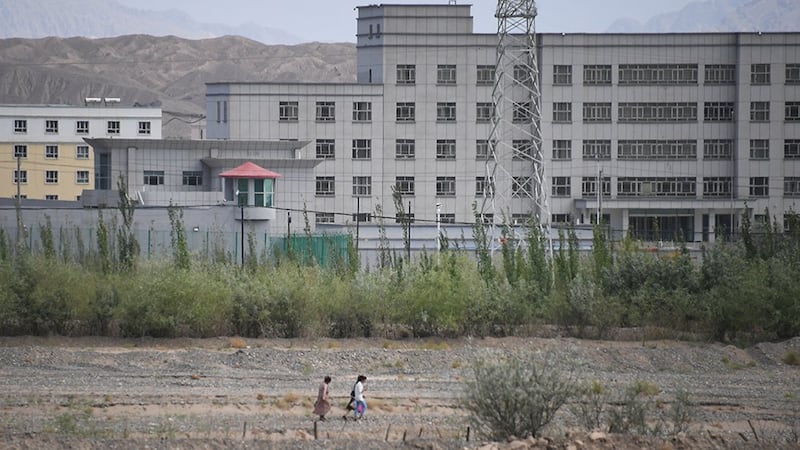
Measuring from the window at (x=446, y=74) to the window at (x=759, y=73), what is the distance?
57.3 feet

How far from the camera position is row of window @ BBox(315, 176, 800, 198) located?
7900 cm

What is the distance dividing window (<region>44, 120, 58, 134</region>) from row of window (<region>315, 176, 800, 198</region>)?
30533 mm

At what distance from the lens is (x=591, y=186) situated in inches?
3150

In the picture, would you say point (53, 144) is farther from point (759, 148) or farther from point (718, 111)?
point (759, 148)

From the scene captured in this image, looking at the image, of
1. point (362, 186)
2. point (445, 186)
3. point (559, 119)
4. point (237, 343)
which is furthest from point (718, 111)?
point (237, 343)

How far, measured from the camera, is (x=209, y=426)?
1073 inches

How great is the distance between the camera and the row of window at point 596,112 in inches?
3105

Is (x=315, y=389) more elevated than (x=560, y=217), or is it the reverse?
(x=560, y=217)

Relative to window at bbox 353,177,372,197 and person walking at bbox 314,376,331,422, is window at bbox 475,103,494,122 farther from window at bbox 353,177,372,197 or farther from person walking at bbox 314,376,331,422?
person walking at bbox 314,376,331,422

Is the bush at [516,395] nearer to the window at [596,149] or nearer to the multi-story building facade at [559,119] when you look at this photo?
the multi-story building facade at [559,119]

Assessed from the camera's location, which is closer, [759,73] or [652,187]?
[759,73]

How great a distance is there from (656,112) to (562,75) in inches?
239

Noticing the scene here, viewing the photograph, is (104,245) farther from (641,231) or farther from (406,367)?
(641,231)

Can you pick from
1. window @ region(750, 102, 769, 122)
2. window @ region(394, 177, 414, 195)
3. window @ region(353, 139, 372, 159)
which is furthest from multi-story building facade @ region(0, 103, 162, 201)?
window @ region(750, 102, 769, 122)
